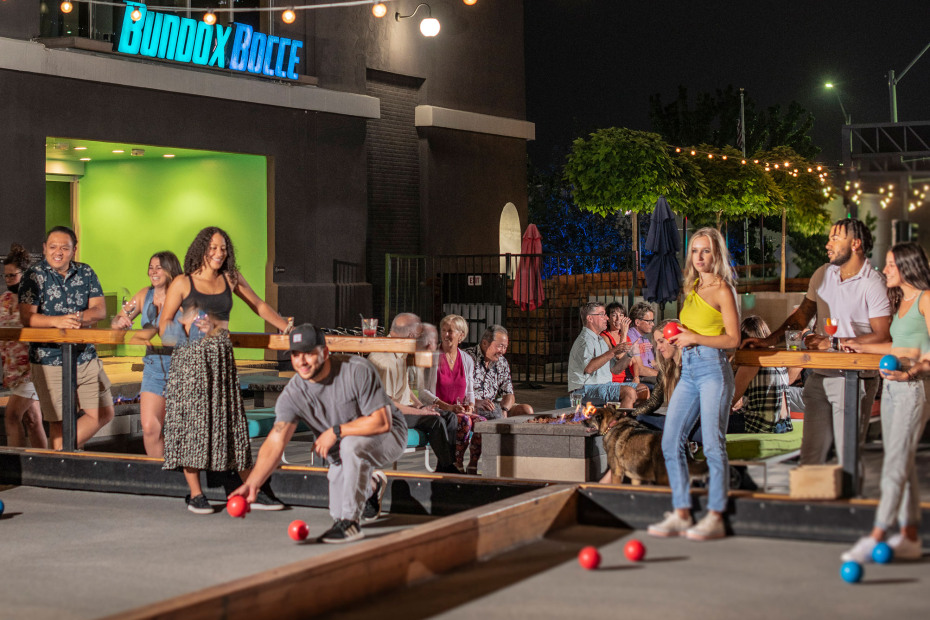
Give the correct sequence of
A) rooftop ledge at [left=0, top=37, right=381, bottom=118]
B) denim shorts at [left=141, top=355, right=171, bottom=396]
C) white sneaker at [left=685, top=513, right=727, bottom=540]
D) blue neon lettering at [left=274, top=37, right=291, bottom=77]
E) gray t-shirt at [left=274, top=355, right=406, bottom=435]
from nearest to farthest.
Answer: white sneaker at [left=685, top=513, right=727, bottom=540] → gray t-shirt at [left=274, top=355, right=406, bottom=435] → denim shorts at [left=141, top=355, right=171, bottom=396] → rooftop ledge at [left=0, top=37, right=381, bottom=118] → blue neon lettering at [left=274, top=37, right=291, bottom=77]

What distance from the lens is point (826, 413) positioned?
6.29 m

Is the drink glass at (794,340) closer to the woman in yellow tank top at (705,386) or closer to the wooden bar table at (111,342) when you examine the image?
the woman in yellow tank top at (705,386)

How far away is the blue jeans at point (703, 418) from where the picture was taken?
6133mm

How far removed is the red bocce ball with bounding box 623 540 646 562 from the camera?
5.71 meters

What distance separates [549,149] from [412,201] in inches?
1248

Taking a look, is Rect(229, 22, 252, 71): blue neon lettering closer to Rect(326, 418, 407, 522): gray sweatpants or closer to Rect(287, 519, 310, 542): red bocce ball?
Rect(326, 418, 407, 522): gray sweatpants

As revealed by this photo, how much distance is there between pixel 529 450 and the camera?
7.77 metres

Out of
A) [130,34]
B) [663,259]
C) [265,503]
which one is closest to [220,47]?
[130,34]

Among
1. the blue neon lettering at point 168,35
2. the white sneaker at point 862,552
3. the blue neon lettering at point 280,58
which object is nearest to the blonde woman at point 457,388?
the white sneaker at point 862,552

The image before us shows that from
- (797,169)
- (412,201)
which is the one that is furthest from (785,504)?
(797,169)

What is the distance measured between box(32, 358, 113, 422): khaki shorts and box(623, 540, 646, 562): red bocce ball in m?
3.91

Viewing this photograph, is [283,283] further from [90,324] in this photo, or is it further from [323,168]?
[90,324]

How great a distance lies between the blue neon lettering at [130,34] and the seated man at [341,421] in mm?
10191

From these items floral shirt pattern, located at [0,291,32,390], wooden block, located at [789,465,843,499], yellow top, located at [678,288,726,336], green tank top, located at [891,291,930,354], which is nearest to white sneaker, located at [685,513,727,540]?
wooden block, located at [789,465,843,499]
